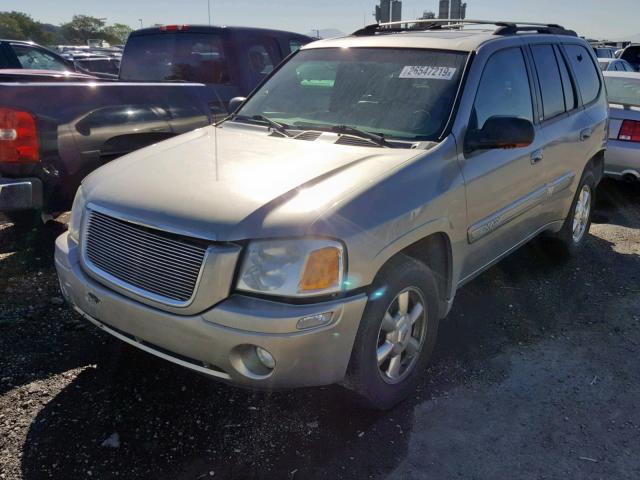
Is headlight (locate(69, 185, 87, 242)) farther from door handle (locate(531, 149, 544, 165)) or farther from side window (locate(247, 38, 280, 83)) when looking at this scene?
side window (locate(247, 38, 280, 83))

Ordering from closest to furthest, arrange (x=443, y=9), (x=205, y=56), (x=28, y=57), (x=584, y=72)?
(x=584, y=72) → (x=205, y=56) → (x=28, y=57) → (x=443, y=9)

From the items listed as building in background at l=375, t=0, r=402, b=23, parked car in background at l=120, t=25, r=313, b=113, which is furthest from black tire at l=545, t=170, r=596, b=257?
building in background at l=375, t=0, r=402, b=23

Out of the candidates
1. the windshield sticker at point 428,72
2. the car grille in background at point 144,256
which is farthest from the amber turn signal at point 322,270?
the windshield sticker at point 428,72

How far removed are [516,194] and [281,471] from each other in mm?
2296

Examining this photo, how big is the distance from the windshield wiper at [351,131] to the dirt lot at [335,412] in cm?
135

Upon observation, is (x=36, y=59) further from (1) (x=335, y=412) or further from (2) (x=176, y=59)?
(1) (x=335, y=412)

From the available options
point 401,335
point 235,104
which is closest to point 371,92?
point 235,104

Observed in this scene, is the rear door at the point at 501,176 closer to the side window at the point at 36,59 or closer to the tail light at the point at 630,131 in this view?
the tail light at the point at 630,131

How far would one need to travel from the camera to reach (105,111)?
442 centimetres

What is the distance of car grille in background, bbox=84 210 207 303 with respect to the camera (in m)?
2.46

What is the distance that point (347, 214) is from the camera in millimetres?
2486

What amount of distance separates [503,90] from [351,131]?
113 centimetres

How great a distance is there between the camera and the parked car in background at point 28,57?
8898mm

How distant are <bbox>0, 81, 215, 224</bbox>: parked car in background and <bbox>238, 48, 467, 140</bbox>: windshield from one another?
108 cm
